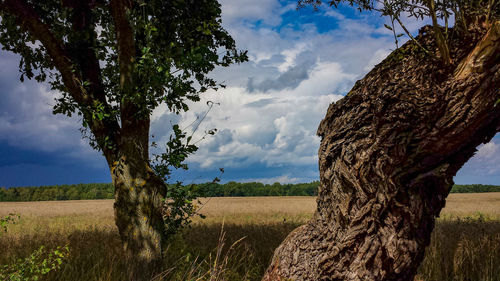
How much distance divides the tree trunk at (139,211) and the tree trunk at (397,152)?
10.1ft

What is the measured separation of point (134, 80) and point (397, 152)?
4525mm

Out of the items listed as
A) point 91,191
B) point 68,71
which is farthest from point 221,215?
point 91,191

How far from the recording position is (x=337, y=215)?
14.4 ft

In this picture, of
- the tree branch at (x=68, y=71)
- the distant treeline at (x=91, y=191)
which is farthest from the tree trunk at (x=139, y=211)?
the distant treeline at (x=91, y=191)

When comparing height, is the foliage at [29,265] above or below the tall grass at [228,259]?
above

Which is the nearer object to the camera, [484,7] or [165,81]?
[484,7]

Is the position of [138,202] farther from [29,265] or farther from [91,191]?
[91,191]

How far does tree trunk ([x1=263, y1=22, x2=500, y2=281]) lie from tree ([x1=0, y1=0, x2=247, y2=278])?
2719mm

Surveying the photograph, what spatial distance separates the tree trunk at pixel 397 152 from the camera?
373cm

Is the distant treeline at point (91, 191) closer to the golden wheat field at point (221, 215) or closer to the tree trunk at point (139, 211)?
the golden wheat field at point (221, 215)

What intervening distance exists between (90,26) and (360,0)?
222 inches

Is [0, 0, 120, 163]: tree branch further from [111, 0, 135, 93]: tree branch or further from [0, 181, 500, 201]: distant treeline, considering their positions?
[0, 181, 500, 201]: distant treeline

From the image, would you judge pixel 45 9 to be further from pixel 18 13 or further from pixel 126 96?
pixel 126 96

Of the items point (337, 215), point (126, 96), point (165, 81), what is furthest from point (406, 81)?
point (126, 96)
